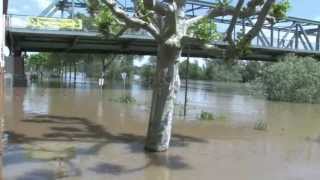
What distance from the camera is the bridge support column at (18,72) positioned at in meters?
48.3

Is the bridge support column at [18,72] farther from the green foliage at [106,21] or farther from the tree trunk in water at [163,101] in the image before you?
the tree trunk in water at [163,101]

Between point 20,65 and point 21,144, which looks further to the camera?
point 20,65

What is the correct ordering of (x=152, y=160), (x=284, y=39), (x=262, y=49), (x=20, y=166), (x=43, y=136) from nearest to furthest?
(x=20, y=166) < (x=152, y=160) < (x=43, y=136) < (x=262, y=49) < (x=284, y=39)

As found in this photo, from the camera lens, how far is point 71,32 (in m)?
45.3

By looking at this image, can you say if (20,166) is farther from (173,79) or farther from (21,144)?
(173,79)

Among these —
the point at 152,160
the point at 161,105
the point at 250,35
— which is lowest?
the point at 152,160

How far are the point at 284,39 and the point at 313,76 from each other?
34636 millimetres

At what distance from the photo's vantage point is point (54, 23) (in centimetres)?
4591

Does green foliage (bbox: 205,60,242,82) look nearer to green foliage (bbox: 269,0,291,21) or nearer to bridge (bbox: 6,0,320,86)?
bridge (bbox: 6,0,320,86)

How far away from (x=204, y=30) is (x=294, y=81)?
1167 inches

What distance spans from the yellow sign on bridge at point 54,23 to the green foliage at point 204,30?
33153mm

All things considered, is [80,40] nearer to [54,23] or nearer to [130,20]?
[54,23]

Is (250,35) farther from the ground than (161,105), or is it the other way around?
(250,35)

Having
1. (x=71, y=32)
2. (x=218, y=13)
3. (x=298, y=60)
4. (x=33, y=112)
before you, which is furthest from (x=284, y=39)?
(x=218, y=13)
